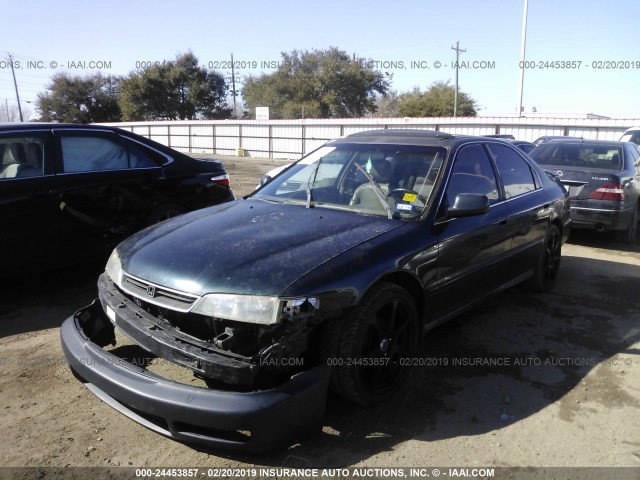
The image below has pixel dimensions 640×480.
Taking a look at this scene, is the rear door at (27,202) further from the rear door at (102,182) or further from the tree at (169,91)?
the tree at (169,91)

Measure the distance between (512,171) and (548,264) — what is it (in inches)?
49.3

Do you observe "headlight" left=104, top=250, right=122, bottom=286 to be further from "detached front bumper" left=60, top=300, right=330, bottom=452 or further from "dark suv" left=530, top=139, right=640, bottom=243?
"dark suv" left=530, top=139, right=640, bottom=243

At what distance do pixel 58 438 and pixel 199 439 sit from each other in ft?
3.23

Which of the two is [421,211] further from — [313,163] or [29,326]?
[29,326]

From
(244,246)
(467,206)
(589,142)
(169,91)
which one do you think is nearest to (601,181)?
(589,142)

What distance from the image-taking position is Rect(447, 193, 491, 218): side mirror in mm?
3404

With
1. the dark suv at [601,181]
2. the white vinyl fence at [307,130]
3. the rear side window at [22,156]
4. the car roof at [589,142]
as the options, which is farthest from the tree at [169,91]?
the rear side window at [22,156]

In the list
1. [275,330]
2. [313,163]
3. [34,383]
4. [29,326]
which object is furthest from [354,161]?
[29,326]

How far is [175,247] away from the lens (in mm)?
2965

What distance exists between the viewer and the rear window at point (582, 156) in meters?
8.01

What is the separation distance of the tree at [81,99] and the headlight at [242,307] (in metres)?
57.2

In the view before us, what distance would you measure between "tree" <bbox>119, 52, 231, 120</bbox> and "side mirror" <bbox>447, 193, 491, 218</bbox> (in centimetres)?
4912

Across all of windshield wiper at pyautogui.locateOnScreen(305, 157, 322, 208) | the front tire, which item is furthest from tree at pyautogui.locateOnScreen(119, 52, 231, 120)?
the front tire

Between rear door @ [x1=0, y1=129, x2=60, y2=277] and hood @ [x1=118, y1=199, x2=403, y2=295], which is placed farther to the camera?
rear door @ [x1=0, y1=129, x2=60, y2=277]
